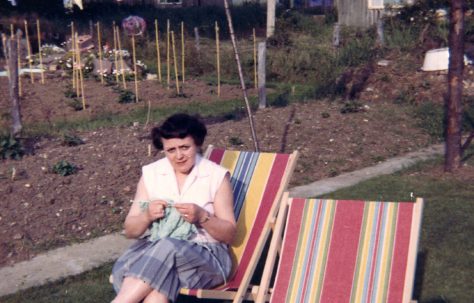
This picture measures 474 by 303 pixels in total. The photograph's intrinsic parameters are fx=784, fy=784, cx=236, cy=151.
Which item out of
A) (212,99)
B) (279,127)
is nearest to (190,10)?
(212,99)

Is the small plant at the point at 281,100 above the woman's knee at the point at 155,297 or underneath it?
underneath

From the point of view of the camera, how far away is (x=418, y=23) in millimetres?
15078

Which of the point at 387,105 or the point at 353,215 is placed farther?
the point at 387,105

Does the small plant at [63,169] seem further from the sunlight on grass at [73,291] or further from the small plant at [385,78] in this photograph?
the small plant at [385,78]

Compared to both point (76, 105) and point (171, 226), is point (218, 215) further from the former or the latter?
point (76, 105)

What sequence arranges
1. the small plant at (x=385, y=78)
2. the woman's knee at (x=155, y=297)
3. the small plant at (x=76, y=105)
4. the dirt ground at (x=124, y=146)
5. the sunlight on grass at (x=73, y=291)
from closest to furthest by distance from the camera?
the woman's knee at (x=155, y=297), the sunlight on grass at (x=73, y=291), the dirt ground at (x=124, y=146), the small plant at (x=76, y=105), the small plant at (x=385, y=78)

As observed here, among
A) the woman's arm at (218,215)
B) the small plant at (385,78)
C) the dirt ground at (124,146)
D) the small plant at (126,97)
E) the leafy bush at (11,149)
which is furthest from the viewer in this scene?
the small plant at (385,78)

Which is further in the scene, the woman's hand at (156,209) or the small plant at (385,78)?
the small plant at (385,78)

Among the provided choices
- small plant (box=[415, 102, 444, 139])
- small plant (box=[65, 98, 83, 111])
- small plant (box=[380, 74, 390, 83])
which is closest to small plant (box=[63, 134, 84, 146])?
small plant (box=[65, 98, 83, 111])

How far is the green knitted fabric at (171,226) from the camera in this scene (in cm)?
420

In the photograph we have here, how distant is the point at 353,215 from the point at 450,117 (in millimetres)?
3447

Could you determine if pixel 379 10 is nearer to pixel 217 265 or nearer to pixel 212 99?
pixel 212 99

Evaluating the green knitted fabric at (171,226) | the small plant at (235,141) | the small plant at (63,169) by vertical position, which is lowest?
the small plant at (235,141)

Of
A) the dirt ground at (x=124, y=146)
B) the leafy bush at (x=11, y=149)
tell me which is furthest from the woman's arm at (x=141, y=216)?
the leafy bush at (x=11, y=149)
